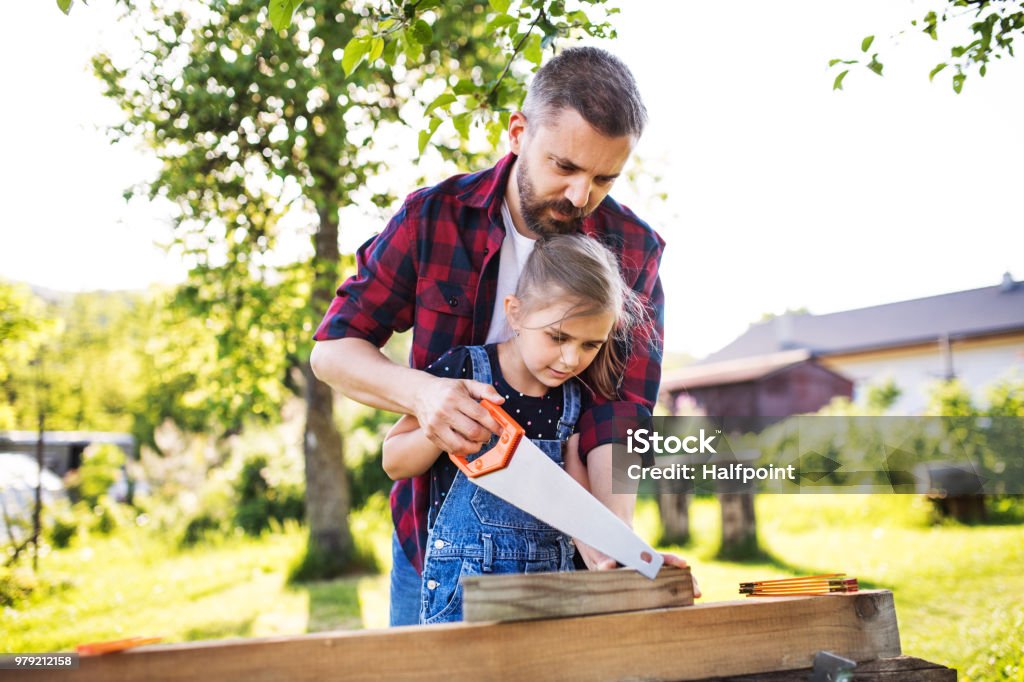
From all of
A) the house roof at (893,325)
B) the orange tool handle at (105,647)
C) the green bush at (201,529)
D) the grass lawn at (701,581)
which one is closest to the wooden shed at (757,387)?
the house roof at (893,325)

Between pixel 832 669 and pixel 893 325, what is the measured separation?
141 ft

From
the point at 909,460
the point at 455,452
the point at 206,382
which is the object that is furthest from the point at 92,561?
the point at 909,460

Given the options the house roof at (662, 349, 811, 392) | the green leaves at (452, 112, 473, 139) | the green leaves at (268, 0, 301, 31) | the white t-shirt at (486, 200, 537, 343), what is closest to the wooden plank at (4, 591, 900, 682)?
the white t-shirt at (486, 200, 537, 343)

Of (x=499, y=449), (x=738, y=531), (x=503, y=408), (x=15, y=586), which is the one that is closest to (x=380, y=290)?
(x=503, y=408)

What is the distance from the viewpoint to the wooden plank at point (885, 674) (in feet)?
6.05

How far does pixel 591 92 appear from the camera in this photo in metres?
2.52

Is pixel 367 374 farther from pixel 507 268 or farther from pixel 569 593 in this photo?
pixel 569 593

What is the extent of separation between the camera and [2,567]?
32.6 ft

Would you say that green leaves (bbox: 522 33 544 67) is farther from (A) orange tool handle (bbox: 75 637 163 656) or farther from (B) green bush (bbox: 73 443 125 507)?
(B) green bush (bbox: 73 443 125 507)

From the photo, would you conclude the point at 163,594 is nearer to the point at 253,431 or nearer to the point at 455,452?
the point at 253,431

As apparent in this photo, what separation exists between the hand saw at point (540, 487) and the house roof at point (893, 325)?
3607cm

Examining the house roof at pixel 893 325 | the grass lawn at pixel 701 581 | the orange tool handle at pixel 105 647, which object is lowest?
the grass lawn at pixel 701 581

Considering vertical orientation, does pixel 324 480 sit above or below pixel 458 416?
below

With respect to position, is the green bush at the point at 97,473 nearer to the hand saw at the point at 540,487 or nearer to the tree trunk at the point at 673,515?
the tree trunk at the point at 673,515
